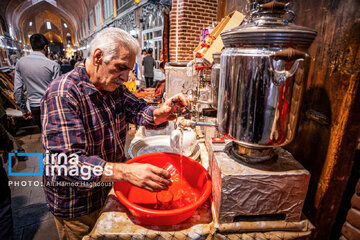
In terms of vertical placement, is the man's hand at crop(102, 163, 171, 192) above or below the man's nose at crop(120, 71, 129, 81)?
below

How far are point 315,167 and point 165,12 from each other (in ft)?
17.2

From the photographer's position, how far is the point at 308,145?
1215 millimetres

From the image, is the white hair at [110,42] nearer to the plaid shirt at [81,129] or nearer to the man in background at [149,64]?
the plaid shirt at [81,129]

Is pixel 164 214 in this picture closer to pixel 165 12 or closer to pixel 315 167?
pixel 315 167

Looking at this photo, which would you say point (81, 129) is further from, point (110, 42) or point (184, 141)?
point (184, 141)

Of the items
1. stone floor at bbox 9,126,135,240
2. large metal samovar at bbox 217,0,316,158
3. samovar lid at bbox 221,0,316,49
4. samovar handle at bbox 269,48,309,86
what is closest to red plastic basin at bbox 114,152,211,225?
large metal samovar at bbox 217,0,316,158

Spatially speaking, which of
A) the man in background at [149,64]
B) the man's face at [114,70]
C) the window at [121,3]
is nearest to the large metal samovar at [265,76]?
the man's face at [114,70]

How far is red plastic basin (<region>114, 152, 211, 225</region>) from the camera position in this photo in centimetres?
92

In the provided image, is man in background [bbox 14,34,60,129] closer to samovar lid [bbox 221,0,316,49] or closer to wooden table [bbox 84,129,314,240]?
wooden table [bbox 84,129,314,240]

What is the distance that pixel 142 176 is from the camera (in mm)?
956

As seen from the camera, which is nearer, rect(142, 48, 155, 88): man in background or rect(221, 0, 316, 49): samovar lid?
rect(221, 0, 316, 49): samovar lid

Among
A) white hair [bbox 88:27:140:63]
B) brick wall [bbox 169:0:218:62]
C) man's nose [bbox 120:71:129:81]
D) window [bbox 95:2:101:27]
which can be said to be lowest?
man's nose [bbox 120:71:129:81]

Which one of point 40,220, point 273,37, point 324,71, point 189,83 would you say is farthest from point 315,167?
point 40,220

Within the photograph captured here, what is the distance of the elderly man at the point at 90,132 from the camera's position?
3.29 feet
